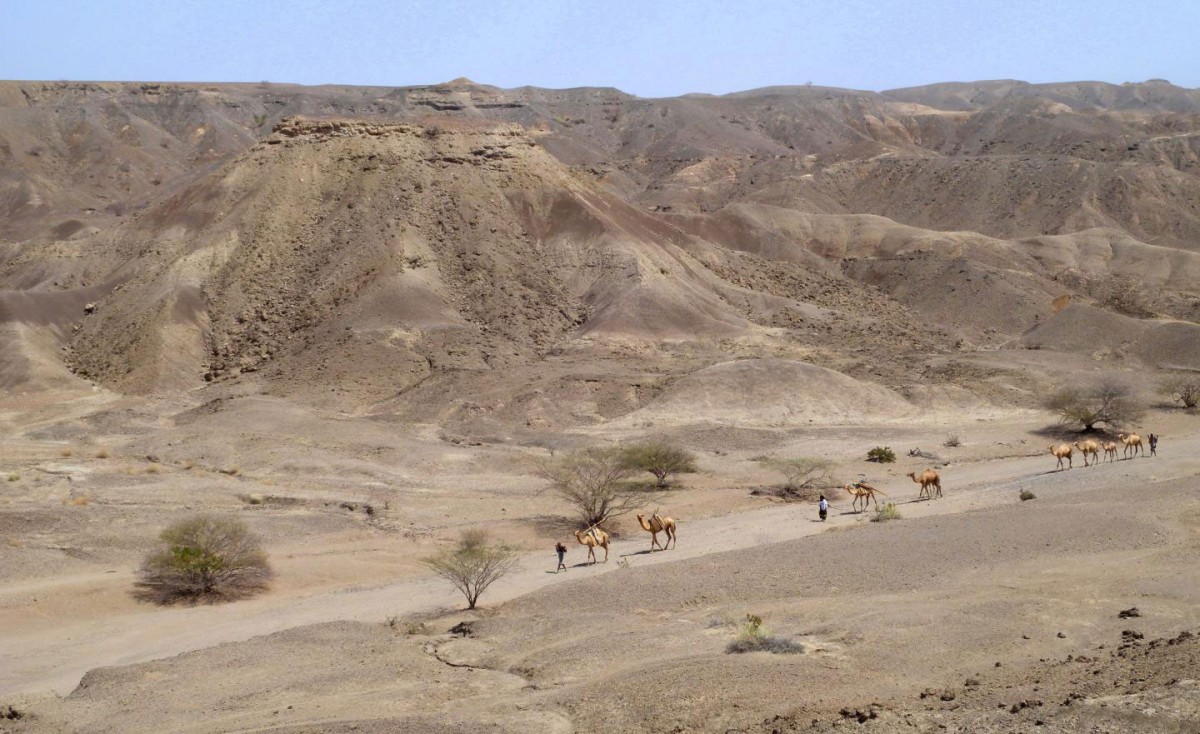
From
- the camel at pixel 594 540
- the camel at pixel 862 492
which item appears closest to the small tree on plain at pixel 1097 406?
the camel at pixel 862 492

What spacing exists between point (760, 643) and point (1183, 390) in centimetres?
4321

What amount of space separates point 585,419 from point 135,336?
84.0 ft

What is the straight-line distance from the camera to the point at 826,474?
3650cm

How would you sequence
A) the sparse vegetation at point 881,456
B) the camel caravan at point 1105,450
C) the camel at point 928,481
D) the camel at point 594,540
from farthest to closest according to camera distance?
the sparse vegetation at point 881,456
the camel caravan at point 1105,450
the camel at point 928,481
the camel at point 594,540

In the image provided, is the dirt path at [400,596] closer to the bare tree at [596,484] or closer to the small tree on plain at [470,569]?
the small tree on plain at [470,569]

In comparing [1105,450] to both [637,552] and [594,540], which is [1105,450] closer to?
[637,552]

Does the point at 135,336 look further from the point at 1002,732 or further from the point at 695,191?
the point at 695,191

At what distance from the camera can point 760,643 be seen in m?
15.4

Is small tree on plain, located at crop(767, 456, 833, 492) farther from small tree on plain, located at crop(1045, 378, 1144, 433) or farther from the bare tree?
small tree on plain, located at crop(1045, 378, 1144, 433)

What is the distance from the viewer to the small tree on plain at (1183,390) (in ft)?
165

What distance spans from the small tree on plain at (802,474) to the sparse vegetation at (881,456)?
4502mm

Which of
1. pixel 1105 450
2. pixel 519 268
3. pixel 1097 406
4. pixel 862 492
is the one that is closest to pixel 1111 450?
pixel 1105 450

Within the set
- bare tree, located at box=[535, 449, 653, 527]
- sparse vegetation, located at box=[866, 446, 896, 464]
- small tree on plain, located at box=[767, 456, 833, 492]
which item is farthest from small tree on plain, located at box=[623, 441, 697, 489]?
sparse vegetation, located at box=[866, 446, 896, 464]

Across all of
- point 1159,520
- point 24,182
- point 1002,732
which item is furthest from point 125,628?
point 24,182
